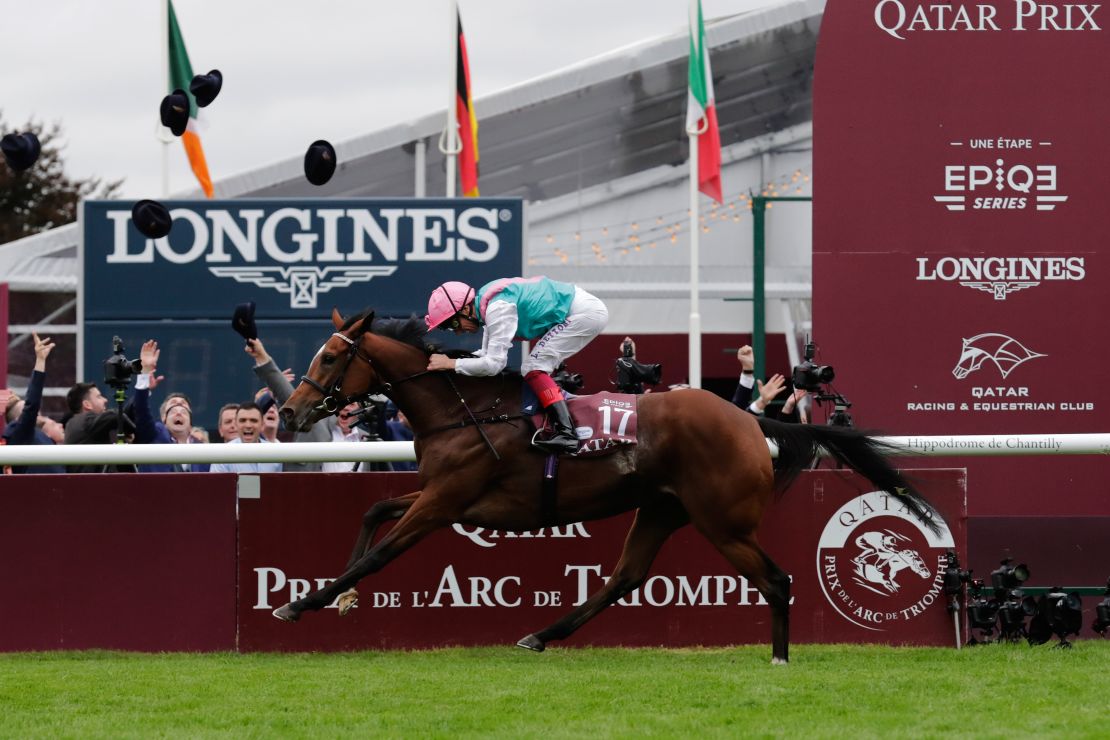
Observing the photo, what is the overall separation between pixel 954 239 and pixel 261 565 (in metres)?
4.49

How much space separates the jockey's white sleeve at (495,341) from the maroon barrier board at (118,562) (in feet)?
4.70

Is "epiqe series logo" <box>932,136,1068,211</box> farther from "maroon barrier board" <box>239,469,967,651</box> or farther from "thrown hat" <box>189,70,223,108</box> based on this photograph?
"thrown hat" <box>189,70,223,108</box>

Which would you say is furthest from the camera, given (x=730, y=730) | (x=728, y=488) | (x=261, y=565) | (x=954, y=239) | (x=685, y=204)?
(x=685, y=204)

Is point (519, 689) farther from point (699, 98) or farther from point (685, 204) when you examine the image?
point (685, 204)

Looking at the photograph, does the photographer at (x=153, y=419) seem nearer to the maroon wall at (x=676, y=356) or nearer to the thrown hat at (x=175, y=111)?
the thrown hat at (x=175, y=111)

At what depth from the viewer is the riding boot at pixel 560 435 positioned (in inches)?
287

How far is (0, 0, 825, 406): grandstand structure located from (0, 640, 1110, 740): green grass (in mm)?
10975

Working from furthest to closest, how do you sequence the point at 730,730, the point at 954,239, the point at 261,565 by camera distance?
the point at 954,239, the point at 261,565, the point at 730,730

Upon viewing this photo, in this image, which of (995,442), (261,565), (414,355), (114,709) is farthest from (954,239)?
(114,709)

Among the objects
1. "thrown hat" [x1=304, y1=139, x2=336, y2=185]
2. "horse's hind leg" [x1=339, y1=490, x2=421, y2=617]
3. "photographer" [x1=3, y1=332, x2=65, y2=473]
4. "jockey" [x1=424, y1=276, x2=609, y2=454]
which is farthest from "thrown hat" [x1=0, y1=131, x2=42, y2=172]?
"horse's hind leg" [x1=339, y1=490, x2=421, y2=617]

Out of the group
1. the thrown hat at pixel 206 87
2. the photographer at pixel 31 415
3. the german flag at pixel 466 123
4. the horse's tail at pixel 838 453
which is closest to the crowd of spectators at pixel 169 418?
the photographer at pixel 31 415

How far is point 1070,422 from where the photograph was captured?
9727mm

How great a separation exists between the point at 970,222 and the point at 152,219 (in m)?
4.95

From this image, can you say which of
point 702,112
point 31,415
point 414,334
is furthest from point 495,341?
point 702,112
